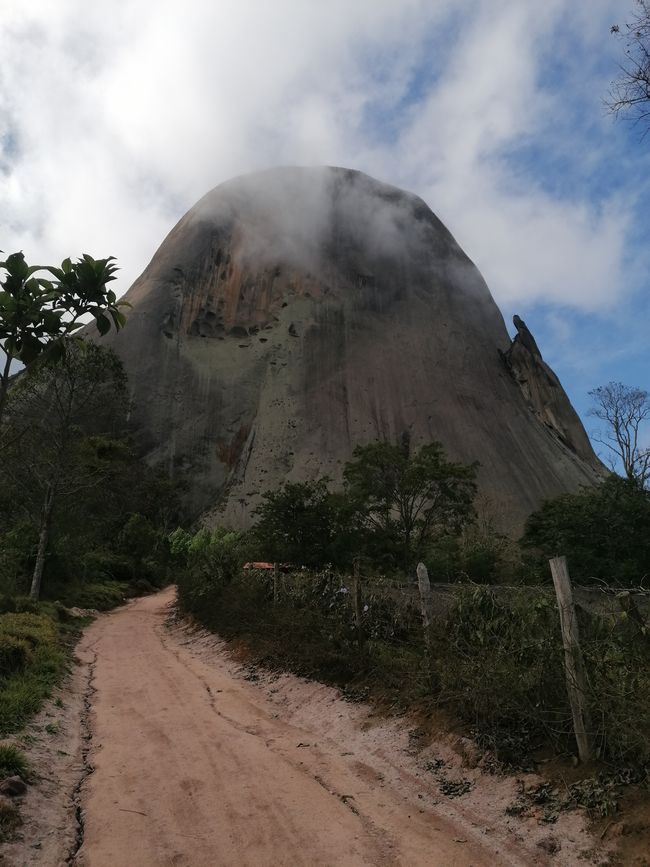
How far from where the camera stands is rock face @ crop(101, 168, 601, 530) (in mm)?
47188

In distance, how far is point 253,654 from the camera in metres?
10.4

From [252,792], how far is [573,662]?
282 centimetres

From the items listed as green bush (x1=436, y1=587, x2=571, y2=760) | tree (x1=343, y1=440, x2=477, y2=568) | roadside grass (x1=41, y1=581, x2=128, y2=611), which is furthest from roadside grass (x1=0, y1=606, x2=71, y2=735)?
tree (x1=343, y1=440, x2=477, y2=568)

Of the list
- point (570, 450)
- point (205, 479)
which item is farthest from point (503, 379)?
point (205, 479)

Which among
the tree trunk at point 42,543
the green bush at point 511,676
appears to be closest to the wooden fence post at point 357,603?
the green bush at point 511,676

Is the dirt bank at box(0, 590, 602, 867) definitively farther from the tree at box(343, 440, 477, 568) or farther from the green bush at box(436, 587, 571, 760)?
the tree at box(343, 440, 477, 568)

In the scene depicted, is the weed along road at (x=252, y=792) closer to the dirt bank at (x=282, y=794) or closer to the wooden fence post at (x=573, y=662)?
the dirt bank at (x=282, y=794)

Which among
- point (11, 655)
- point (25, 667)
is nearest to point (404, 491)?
point (25, 667)

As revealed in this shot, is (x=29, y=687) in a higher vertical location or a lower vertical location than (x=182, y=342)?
lower

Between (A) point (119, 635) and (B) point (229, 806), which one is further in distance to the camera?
(A) point (119, 635)

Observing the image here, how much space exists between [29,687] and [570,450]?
55358mm

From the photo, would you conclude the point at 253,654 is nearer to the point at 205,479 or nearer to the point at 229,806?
the point at 229,806

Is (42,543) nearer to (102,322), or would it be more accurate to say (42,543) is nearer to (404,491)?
(404,491)

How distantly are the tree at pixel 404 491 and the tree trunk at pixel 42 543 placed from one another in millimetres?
11108
